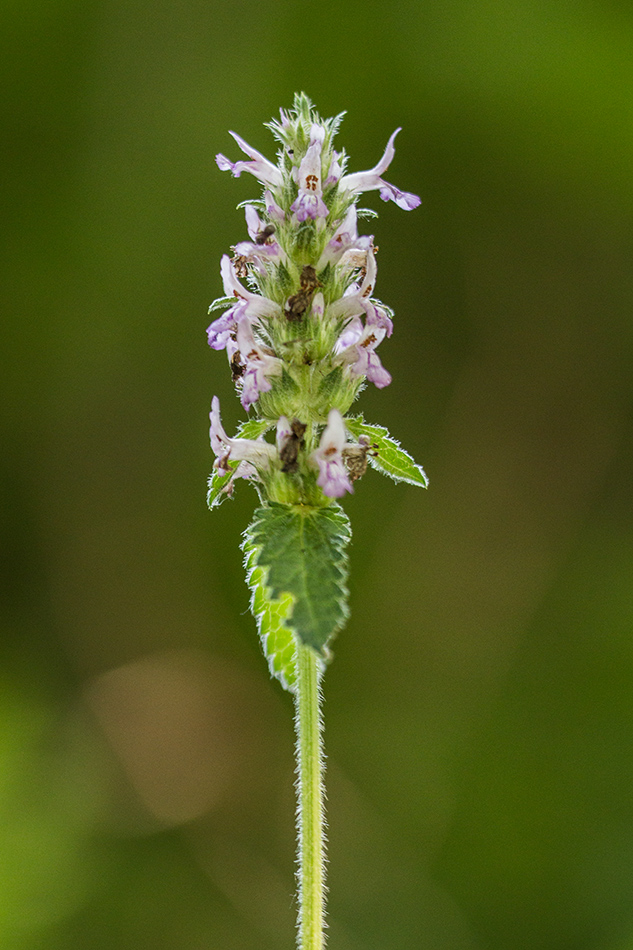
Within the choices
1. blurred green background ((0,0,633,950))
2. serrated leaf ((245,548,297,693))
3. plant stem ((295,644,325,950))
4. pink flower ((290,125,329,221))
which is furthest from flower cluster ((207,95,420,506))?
blurred green background ((0,0,633,950))

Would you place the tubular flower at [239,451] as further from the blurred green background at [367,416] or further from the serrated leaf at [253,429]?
the blurred green background at [367,416]

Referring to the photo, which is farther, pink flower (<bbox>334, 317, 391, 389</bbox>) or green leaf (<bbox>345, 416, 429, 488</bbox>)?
green leaf (<bbox>345, 416, 429, 488</bbox>)

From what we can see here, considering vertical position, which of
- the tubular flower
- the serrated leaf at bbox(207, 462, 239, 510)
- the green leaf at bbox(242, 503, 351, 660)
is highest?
the tubular flower

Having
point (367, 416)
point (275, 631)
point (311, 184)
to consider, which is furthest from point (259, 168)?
point (367, 416)

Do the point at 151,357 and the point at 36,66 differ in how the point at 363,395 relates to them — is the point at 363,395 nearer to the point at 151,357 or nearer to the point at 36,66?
the point at 151,357

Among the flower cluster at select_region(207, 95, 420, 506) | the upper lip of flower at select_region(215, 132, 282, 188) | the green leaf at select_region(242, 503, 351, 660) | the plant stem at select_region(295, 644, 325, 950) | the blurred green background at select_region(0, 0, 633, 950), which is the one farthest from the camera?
the blurred green background at select_region(0, 0, 633, 950)

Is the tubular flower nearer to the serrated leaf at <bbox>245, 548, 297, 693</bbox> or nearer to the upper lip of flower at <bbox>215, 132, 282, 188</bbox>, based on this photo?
the serrated leaf at <bbox>245, 548, 297, 693</bbox>
